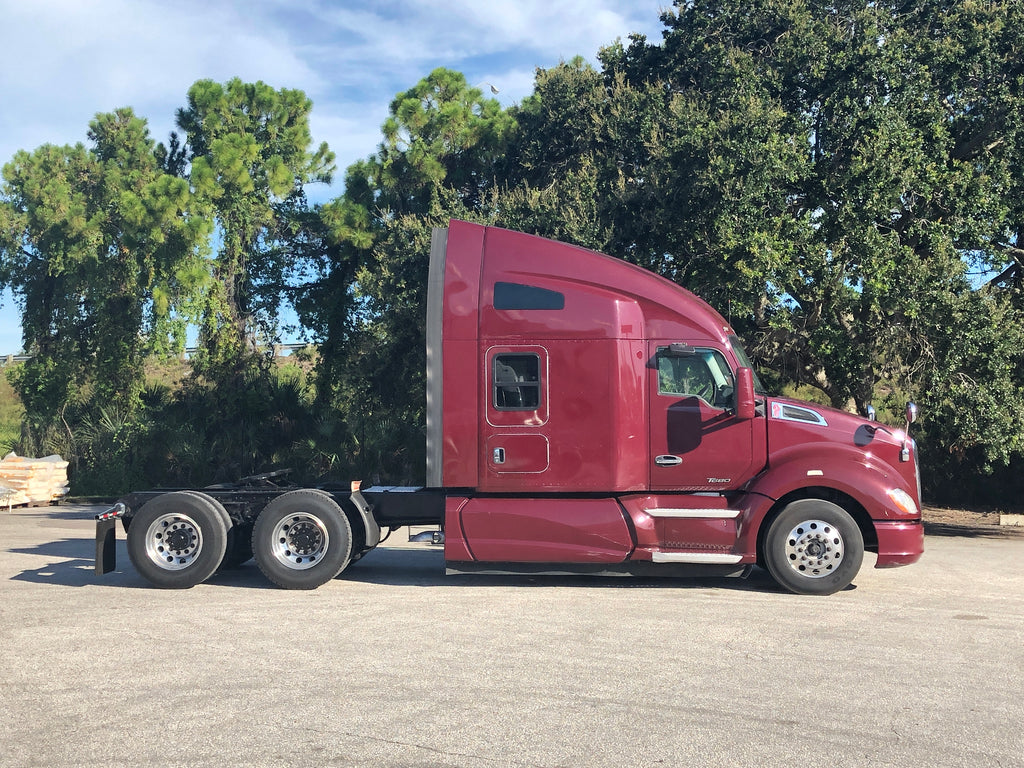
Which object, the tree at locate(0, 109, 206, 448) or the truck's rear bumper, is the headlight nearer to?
the truck's rear bumper

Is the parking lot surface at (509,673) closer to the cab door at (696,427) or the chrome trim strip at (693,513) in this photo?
the chrome trim strip at (693,513)

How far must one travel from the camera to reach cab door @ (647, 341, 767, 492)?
30.1 feet

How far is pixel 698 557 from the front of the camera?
29.6ft

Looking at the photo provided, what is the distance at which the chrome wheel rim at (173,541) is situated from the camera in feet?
30.7

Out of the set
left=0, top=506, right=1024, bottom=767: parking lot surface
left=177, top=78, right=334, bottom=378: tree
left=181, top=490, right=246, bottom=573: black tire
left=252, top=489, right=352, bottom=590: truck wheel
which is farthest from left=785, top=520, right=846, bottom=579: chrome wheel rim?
left=177, top=78, right=334, bottom=378: tree

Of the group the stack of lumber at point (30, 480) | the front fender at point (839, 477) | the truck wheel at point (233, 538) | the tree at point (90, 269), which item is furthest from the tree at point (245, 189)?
the front fender at point (839, 477)

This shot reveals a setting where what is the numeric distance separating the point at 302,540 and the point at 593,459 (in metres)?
3.05

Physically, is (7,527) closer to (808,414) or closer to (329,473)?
(329,473)

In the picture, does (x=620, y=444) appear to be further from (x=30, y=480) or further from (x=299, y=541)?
(x=30, y=480)

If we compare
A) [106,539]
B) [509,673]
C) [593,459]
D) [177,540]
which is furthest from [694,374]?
[106,539]

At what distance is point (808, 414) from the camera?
9.31 meters

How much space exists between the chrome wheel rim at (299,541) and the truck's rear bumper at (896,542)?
215 inches

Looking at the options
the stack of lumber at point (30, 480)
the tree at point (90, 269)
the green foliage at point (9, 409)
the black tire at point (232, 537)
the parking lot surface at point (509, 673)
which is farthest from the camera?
the green foliage at point (9, 409)

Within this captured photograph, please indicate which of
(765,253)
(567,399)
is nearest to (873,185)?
(765,253)
